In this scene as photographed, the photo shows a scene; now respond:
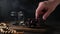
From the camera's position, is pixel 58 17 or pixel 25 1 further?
pixel 25 1

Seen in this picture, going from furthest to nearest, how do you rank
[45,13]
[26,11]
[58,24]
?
[26,11] < [58,24] < [45,13]

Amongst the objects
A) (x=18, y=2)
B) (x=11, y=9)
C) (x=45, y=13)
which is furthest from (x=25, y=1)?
(x=45, y=13)

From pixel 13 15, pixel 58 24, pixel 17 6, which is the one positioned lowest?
pixel 58 24

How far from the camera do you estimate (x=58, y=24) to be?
4.30ft

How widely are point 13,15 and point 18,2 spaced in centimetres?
19

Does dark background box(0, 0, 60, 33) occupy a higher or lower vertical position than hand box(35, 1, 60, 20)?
higher

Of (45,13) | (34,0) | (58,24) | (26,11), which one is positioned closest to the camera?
(45,13)

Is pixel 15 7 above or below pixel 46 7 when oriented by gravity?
above

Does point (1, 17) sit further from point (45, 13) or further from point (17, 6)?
point (45, 13)

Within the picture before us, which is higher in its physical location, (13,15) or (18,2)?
(18,2)

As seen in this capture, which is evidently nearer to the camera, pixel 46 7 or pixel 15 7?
pixel 46 7

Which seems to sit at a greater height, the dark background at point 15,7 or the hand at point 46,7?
the dark background at point 15,7

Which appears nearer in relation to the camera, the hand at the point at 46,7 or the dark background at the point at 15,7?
the hand at the point at 46,7

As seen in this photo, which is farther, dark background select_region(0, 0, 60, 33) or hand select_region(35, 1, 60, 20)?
dark background select_region(0, 0, 60, 33)
